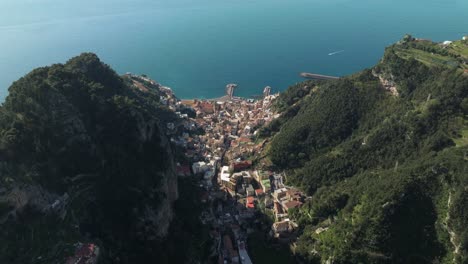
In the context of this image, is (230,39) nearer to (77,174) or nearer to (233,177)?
(233,177)

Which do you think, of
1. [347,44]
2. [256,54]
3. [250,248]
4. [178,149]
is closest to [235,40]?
[256,54]

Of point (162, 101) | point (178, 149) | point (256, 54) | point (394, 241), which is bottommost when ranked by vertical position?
point (394, 241)

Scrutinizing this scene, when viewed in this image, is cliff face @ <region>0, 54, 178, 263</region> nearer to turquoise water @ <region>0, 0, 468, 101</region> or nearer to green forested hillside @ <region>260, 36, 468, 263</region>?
green forested hillside @ <region>260, 36, 468, 263</region>

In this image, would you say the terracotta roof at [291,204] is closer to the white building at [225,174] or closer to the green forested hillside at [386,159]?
the green forested hillside at [386,159]

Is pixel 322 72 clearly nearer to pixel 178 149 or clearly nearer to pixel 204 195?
pixel 178 149

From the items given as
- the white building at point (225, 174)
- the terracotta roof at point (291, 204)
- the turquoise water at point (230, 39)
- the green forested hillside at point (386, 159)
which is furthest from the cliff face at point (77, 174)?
the turquoise water at point (230, 39)

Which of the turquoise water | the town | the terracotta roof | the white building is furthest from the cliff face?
the turquoise water
